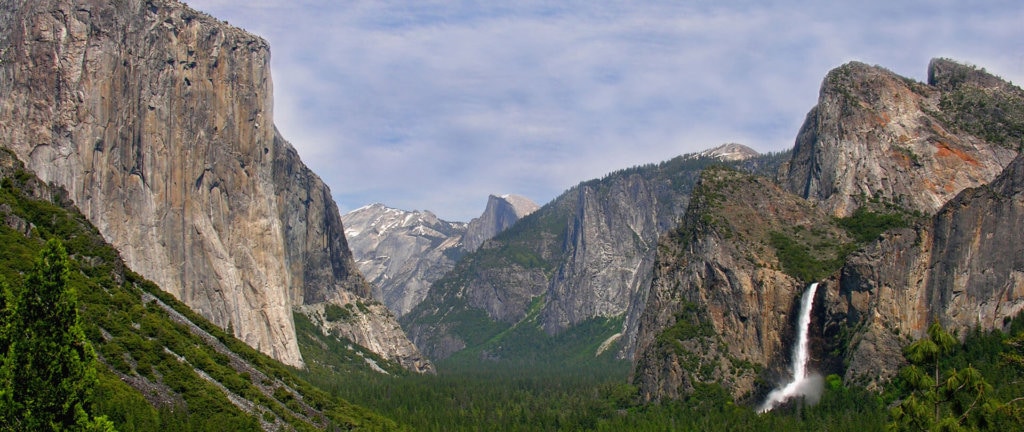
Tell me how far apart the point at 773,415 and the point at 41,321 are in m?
121

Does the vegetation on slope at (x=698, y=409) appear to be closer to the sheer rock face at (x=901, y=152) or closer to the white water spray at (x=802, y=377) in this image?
the white water spray at (x=802, y=377)

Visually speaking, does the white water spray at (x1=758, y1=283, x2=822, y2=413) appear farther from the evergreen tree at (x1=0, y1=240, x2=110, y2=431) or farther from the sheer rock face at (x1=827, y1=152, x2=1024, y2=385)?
the evergreen tree at (x1=0, y1=240, x2=110, y2=431)

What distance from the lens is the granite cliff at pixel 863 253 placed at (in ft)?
473

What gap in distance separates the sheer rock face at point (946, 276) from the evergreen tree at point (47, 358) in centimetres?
12664

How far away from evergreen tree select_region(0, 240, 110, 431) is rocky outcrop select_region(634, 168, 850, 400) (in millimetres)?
136406

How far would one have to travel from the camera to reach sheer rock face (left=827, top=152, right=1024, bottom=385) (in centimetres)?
13988

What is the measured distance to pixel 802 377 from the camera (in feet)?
536

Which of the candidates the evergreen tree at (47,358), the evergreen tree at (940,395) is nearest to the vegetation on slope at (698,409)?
the evergreen tree at (940,395)

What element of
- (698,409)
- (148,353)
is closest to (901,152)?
(698,409)

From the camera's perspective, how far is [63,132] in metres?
167

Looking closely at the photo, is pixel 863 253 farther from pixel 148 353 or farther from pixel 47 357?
pixel 47 357

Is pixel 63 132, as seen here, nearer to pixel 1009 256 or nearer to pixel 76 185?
pixel 76 185

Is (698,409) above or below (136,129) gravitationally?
below

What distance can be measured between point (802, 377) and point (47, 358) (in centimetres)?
14188
